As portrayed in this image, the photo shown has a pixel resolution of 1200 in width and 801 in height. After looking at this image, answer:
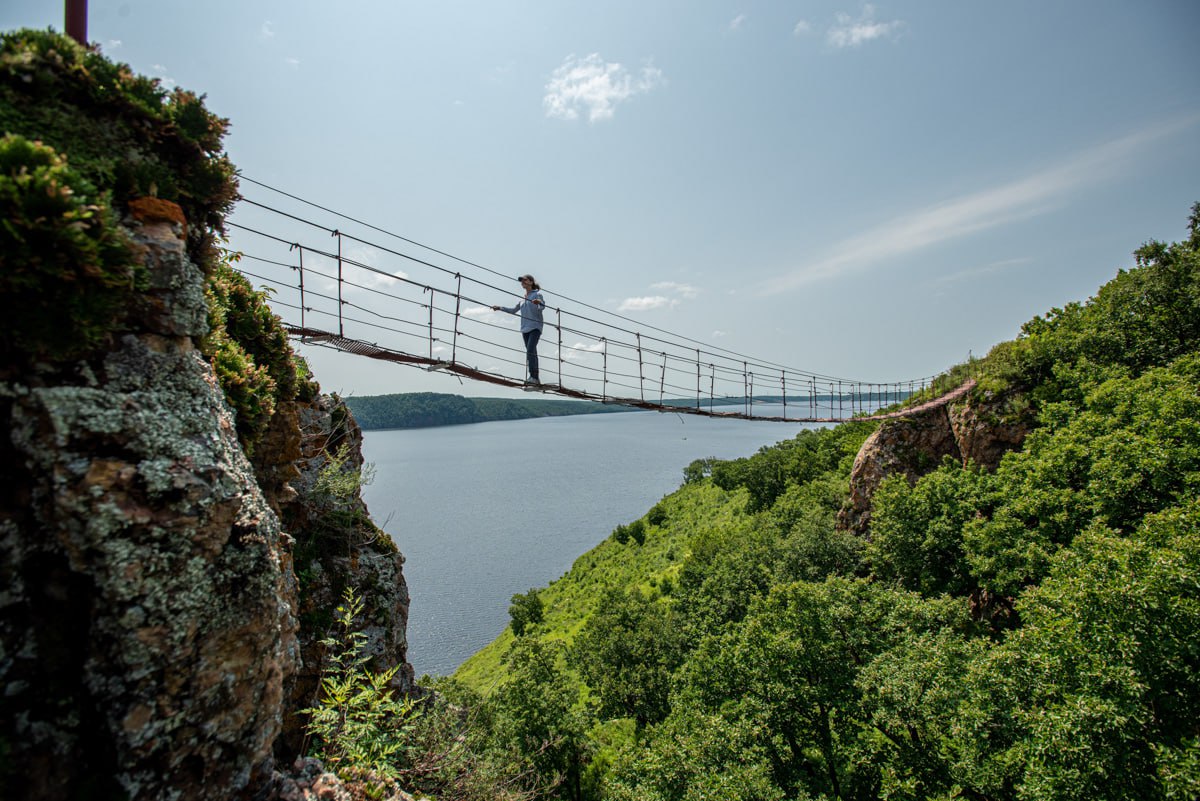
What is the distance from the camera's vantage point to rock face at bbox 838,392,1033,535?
70.8 ft

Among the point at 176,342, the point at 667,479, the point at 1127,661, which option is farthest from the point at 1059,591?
the point at 667,479

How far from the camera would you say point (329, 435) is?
12422 mm

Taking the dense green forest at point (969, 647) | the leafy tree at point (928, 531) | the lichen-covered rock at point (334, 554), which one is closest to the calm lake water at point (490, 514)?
the lichen-covered rock at point (334, 554)

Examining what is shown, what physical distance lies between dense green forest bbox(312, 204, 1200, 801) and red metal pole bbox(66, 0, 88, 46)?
9.44 meters

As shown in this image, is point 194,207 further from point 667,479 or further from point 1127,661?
point 667,479

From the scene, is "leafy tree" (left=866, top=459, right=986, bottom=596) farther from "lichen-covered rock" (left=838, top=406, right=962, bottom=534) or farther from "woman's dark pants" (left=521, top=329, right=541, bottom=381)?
"woman's dark pants" (left=521, top=329, right=541, bottom=381)

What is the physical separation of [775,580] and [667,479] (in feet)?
235

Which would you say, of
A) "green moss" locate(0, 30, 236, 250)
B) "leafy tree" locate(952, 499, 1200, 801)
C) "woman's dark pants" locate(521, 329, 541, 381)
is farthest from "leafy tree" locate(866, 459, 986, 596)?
"green moss" locate(0, 30, 236, 250)

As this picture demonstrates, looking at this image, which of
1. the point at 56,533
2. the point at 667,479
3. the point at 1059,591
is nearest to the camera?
the point at 56,533

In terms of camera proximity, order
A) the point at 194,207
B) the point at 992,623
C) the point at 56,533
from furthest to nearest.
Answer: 1. the point at 992,623
2. the point at 194,207
3. the point at 56,533

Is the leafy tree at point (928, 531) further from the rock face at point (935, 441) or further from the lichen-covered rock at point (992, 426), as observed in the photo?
the rock face at point (935, 441)

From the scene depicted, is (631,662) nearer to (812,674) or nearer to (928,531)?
(812,674)

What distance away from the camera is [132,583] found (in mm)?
4211

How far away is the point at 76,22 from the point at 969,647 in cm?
2169
